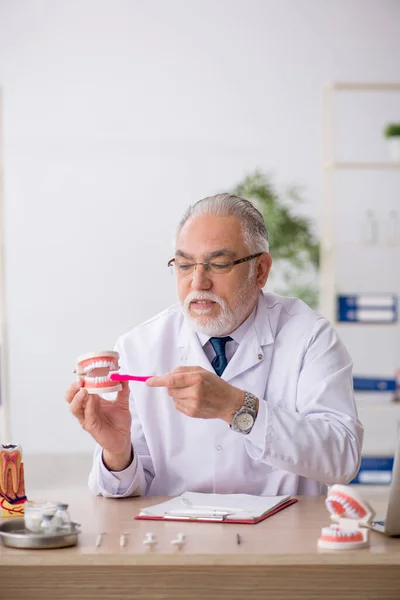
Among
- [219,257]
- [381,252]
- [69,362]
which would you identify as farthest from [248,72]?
[219,257]

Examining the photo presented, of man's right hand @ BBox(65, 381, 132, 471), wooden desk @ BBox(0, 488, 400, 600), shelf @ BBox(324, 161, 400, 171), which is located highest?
shelf @ BBox(324, 161, 400, 171)

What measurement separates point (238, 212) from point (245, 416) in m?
0.63

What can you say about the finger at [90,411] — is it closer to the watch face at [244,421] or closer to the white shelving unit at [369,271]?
the watch face at [244,421]

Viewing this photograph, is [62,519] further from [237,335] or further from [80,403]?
[237,335]

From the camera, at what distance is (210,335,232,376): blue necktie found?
2391 millimetres

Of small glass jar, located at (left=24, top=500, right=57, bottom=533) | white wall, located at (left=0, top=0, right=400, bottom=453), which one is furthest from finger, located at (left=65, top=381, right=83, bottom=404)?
white wall, located at (left=0, top=0, right=400, bottom=453)

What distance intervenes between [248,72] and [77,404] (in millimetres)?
4443

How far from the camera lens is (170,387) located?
6.29 feet

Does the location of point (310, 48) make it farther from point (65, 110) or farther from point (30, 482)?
point (30, 482)

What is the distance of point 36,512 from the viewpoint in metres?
1.64

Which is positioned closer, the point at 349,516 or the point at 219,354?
the point at 349,516

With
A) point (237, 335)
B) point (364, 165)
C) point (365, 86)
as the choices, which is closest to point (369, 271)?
point (364, 165)

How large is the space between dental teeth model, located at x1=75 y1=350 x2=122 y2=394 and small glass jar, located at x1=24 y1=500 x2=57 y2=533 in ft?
1.10

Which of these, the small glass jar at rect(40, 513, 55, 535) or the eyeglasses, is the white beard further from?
the small glass jar at rect(40, 513, 55, 535)
